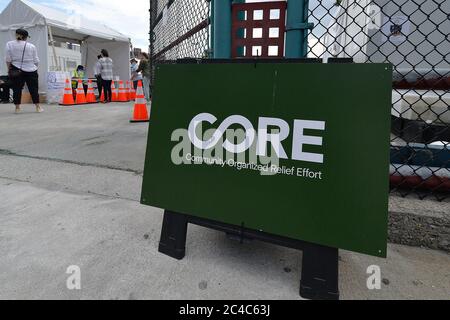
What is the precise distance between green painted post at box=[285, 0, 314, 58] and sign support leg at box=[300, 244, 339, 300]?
1.02 meters

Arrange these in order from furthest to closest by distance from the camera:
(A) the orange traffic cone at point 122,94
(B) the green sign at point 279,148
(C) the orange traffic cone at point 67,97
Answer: (A) the orange traffic cone at point 122,94, (C) the orange traffic cone at point 67,97, (B) the green sign at point 279,148

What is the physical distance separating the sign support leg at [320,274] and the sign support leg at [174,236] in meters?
0.61

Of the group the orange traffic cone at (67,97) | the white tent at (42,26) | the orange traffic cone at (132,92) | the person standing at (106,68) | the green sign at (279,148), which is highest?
the white tent at (42,26)

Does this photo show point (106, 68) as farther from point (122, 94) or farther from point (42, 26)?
point (42, 26)

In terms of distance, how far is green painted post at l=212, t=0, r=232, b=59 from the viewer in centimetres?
175

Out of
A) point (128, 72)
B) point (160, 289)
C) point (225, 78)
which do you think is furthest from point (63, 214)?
point (128, 72)

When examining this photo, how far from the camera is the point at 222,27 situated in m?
1.76

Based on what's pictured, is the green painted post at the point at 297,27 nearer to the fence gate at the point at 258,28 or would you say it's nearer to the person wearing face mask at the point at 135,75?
the fence gate at the point at 258,28

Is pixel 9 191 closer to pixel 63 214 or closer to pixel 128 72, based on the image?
pixel 63 214

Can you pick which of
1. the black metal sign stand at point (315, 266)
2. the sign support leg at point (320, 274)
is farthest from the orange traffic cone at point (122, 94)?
the sign support leg at point (320, 274)

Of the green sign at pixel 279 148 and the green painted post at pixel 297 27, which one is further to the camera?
the green painted post at pixel 297 27

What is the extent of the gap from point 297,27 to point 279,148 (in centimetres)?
71

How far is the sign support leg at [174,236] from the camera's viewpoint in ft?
5.08

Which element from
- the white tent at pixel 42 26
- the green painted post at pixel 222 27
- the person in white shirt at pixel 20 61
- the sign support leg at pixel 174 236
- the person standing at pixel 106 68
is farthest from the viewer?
the person standing at pixel 106 68
